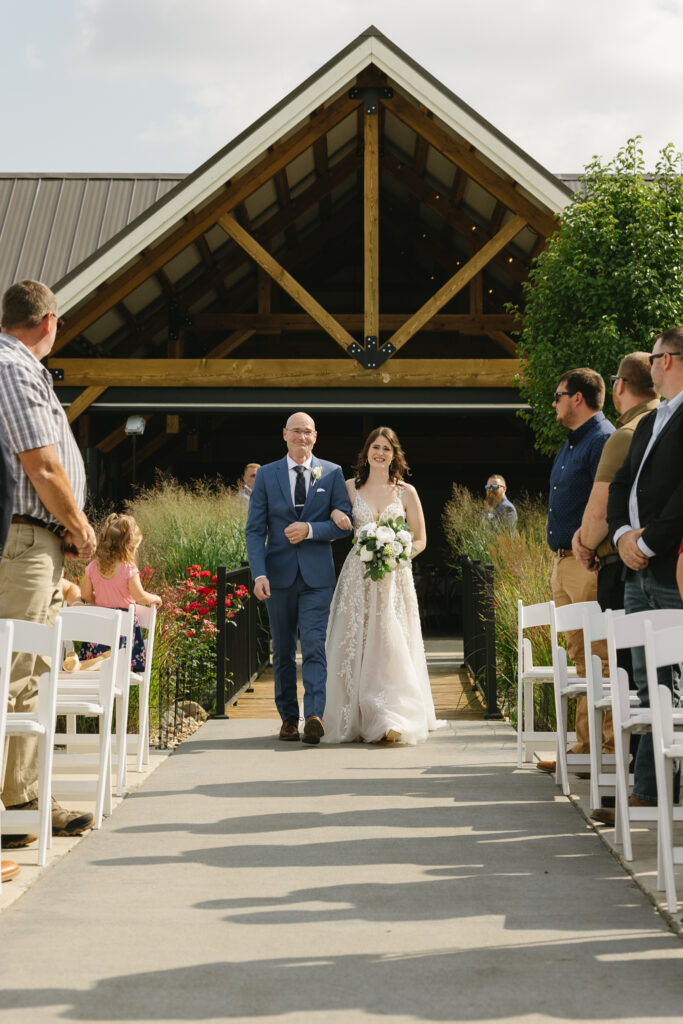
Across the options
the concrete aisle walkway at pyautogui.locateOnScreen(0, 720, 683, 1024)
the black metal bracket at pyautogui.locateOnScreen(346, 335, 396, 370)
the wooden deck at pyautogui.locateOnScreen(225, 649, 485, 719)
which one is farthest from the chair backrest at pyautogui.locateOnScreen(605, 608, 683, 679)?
the black metal bracket at pyautogui.locateOnScreen(346, 335, 396, 370)

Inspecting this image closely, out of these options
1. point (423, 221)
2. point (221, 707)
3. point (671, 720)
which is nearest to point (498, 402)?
point (423, 221)

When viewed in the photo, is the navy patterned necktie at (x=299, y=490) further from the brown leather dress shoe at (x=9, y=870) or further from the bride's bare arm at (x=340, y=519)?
the brown leather dress shoe at (x=9, y=870)

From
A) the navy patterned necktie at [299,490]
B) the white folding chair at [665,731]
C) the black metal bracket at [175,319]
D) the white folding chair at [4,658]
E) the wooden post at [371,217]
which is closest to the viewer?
the white folding chair at [665,731]

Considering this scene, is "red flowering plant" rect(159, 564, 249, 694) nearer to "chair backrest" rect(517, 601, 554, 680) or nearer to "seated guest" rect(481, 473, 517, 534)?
"chair backrest" rect(517, 601, 554, 680)

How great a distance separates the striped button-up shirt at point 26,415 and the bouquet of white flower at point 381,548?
10.1 feet

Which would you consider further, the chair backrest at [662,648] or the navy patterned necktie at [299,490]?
the navy patterned necktie at [299,490]

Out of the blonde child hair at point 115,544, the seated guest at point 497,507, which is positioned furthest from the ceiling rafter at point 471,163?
the blonde child hair at point 115,544

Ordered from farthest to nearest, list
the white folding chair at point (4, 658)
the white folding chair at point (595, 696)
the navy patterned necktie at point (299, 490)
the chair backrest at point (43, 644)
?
1. the navy patterned necktie at point (299, 490)
2. the white folding chair at point (595, 696)
3. the chair backrest at point (43, 644)
4. the white folding chair at point (4, 658)

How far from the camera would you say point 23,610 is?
16.3 ft

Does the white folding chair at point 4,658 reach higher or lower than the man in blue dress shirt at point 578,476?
lower

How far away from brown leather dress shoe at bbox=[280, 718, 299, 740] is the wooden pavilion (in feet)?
27.1

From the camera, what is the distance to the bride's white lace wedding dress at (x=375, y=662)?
7867 mm

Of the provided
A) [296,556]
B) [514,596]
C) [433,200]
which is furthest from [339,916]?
[433,200]

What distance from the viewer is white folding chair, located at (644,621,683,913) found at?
3.95m
